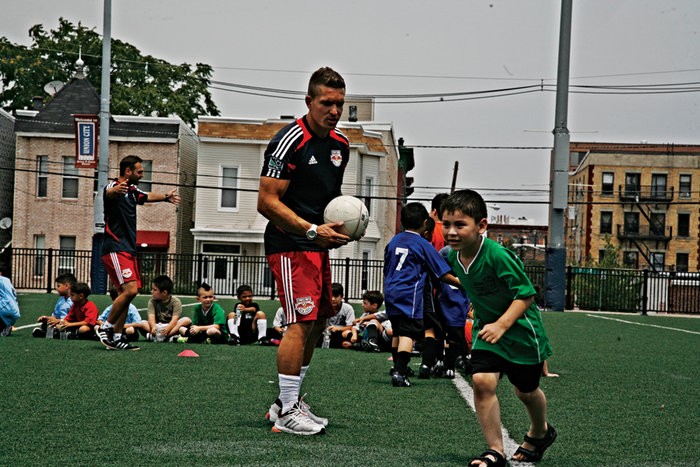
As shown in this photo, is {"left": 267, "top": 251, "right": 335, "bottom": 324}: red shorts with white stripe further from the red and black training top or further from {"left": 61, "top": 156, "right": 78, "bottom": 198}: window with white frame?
{"left": 61, "top": 156, "right": 78, "bottom": 198}: window with white frame

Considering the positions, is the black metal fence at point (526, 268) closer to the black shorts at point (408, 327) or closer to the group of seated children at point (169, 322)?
the group of seated children at point (169, 322)

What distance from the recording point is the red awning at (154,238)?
135ft

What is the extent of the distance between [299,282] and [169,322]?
23.5 feet

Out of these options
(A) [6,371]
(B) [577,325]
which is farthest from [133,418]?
(B) [577,325]

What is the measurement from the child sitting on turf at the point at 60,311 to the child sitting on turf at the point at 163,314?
3.94 ft

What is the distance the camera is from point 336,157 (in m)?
5.68

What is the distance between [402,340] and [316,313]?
283 centimetres

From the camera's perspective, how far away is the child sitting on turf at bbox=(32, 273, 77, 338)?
12.1 metres

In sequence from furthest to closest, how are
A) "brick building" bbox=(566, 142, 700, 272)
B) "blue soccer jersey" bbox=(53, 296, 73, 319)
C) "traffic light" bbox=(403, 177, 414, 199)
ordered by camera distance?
"brick building" bbox=(566, 142, 700, 272)
"traffic light" bbox=(403, 177, 414, 199)
"blue soccer jersey" bbox=(53, 296, 73, 319)

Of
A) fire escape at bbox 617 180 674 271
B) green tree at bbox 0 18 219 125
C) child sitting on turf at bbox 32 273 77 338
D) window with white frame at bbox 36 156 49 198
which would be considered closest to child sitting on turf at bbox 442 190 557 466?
child sitting on turf at bbox 32 273 77 338

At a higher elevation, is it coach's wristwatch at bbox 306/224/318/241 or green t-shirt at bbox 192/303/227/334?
coach's wristwatch at bbox 306/224/318/241

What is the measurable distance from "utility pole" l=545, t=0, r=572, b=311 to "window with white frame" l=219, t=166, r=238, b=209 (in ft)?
64.6

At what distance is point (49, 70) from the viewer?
2056 inches

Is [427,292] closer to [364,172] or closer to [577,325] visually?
[577,325]
